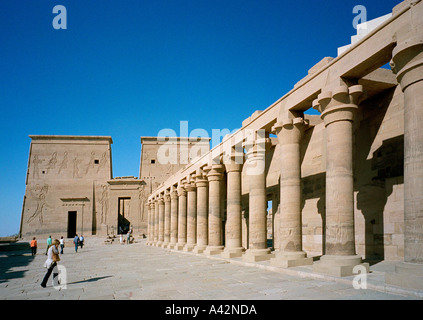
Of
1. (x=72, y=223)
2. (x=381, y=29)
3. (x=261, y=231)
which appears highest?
(x=381, y=29)

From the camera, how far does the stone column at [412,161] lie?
215 inches

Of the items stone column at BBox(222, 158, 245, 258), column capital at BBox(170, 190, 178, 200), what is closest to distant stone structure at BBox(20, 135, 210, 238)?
column capital at BBox(170, 190, 178, 200)

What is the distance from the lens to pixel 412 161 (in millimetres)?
5656

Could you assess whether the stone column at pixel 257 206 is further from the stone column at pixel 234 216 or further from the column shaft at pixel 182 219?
the column shaft at pixel 182 219

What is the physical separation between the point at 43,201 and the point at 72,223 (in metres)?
4.94

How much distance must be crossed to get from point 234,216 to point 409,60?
28.8ft

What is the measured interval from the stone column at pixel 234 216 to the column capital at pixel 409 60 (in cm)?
795

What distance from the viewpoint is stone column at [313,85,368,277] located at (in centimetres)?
730

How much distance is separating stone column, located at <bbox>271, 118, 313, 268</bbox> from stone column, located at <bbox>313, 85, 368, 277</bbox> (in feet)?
5.11

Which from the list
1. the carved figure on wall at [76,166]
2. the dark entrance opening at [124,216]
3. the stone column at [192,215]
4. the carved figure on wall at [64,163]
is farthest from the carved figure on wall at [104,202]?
the stone column at [192,215]
